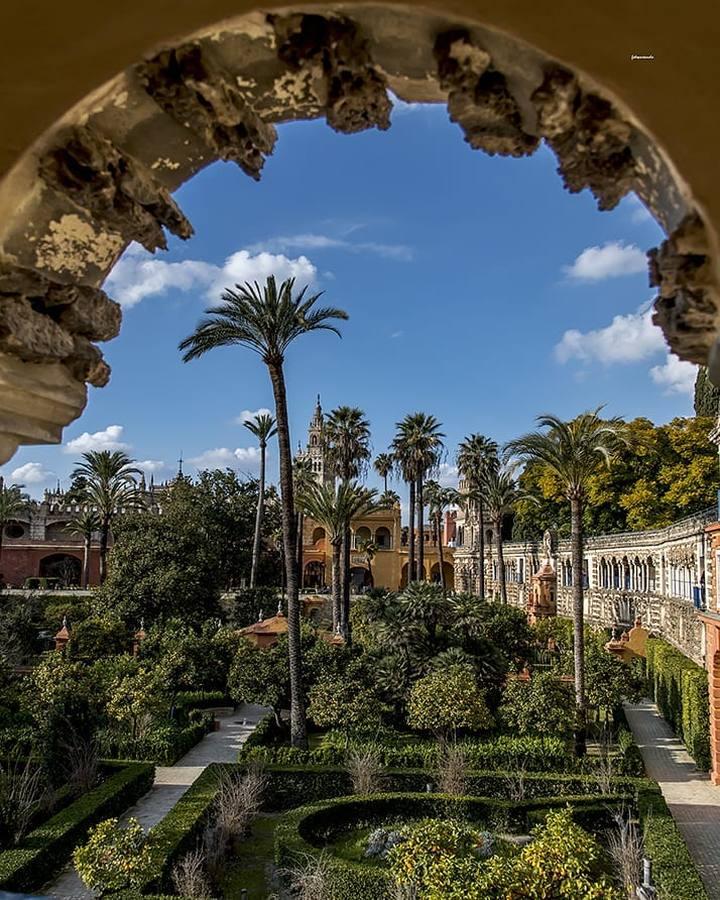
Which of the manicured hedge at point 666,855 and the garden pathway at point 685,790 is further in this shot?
the garden pathway at point 685,790

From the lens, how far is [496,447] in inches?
1751

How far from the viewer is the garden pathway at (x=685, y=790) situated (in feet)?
38.4

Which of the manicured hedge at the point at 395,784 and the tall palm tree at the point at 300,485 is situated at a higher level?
the tall palm tree at the point at 300,485

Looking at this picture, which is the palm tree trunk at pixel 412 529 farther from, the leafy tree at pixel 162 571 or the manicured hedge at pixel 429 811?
the manicured hedge at pixel 429 811

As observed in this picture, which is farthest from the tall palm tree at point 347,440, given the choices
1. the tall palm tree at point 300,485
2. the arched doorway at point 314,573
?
the arched doorway at point 314,573

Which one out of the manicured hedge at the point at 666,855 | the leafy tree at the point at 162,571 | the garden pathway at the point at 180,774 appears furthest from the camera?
the leafy tree at the point at 162,571

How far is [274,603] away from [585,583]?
17.5m

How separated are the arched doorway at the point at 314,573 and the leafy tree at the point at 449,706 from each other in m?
38.6

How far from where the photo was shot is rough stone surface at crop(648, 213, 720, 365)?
1858 mm

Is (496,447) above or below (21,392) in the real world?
above

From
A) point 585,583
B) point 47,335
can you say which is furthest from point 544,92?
point 585,583

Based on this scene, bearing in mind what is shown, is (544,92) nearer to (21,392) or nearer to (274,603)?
(21,392)

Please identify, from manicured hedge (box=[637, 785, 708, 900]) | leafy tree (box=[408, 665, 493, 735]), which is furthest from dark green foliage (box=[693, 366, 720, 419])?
manicured hedge (box=[637, 785, 708, 900])

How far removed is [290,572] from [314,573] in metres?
38.8
